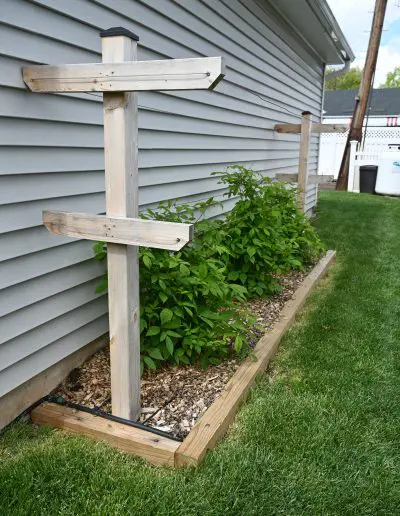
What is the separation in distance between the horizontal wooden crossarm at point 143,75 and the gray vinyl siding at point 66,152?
0.29 metres

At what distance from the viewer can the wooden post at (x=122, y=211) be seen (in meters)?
2.07

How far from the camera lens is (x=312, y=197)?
9.72 metres

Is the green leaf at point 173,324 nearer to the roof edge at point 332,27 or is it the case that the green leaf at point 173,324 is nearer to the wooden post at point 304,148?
the wooden post at point 304,148

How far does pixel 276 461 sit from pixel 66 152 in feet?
6.22

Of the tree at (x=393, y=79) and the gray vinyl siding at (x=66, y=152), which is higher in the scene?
the tree at (x=393, y=79)

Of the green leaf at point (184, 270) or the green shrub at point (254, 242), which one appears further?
the green shrub at point (254, 242)

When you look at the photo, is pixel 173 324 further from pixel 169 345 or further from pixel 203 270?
pixel 203 270

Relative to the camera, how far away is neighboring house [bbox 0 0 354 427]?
2.29 metres

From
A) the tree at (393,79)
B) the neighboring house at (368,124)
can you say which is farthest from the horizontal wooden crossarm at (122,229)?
the tree at (393,79)

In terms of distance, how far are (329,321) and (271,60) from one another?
12.9 feet

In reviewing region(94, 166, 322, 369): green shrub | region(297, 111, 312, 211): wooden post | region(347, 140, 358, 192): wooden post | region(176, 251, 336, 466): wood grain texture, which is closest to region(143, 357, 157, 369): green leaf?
region(94, 166, 322, 369): green shrub

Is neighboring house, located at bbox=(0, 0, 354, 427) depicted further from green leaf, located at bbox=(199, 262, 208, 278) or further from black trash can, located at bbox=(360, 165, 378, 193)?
black trash can, located at bbox=(360, 165, 378, 193)

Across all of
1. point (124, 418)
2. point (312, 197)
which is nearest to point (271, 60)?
point (312, 197)

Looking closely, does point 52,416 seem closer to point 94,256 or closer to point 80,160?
point 94,256
